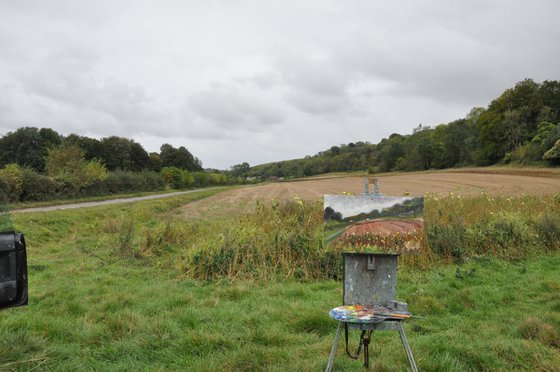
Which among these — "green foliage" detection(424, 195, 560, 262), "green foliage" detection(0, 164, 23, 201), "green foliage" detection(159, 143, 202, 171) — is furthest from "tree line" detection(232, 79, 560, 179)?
"green foliage" detection(159, 143, 202, 171)

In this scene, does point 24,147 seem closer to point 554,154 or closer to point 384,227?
point 554,154

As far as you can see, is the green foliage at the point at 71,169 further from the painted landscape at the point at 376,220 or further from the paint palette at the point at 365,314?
the paint palette at the point at 365,314

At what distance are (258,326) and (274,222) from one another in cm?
495

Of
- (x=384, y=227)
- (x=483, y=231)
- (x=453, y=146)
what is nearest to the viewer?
(x=384, y=227)

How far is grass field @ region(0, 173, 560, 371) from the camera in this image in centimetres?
418

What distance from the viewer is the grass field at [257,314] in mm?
4184

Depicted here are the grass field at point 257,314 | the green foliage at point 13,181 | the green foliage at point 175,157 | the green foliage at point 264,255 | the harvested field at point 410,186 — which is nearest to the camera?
the grass field at point 257,314

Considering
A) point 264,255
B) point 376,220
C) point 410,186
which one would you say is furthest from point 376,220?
point 410,186

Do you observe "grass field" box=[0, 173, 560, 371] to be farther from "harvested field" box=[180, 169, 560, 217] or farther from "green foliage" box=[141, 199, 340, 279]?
"harvested field" box=[180, 169, 560, 217]

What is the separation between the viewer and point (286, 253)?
28.9 ft

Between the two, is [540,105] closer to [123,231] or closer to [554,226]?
[554,226]

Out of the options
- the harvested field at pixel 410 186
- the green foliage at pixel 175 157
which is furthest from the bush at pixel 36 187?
the green foliage at pixel 175 157

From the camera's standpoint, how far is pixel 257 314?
566cm

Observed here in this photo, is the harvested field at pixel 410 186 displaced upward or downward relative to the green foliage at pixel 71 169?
downward
